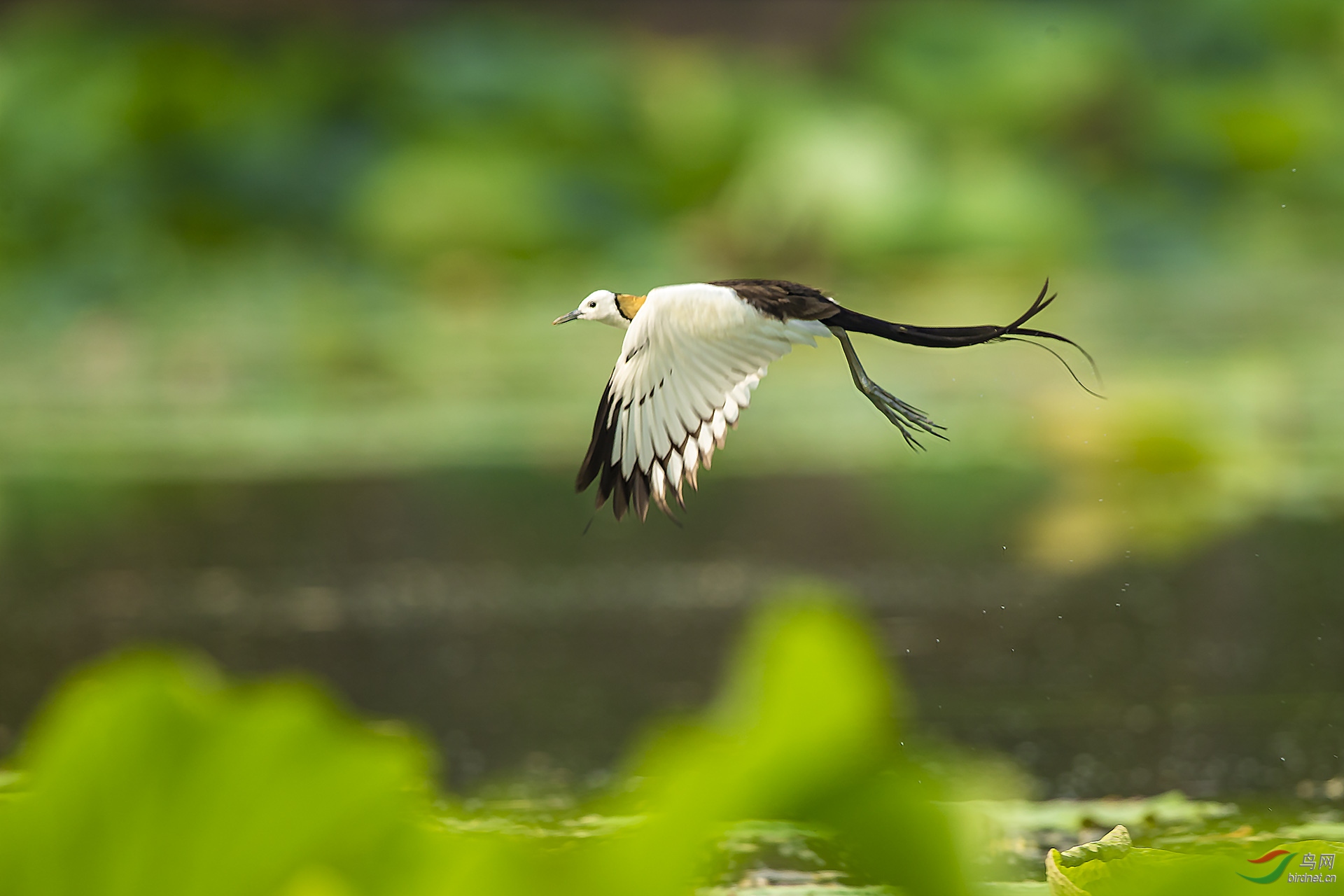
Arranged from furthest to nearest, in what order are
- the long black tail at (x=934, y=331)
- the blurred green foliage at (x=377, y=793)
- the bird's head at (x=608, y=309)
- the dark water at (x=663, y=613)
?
1. the dark water at (x=663, y=613)
2. the bird's head at (x=608, y=309)
3. the long black tail at (x=934, y=331)
4. the blurred green foliage at (x=377, y=793)

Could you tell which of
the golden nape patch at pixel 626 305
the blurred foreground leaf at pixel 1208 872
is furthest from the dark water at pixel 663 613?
the blurred foreground leaf at pixel 1208 872

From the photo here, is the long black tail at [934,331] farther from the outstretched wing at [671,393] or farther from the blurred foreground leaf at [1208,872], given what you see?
the blurred foreground leaf at [1208,872]

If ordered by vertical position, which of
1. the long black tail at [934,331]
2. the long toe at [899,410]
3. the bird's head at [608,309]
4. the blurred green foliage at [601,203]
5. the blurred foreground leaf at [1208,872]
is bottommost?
the blurred foreground leaf at [1208,872]

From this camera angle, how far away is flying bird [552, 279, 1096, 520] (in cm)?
81

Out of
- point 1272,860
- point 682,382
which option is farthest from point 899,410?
point 1272,860

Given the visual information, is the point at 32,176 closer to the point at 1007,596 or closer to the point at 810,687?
the point at 1007,596

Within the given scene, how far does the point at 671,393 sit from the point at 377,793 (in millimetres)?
510

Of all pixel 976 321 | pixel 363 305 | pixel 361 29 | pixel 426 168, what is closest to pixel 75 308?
pixel 363 305

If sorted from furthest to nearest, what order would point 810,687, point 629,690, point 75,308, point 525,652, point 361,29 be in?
point 361,29 → point 75,308 → point 525,652 → point 629,690 → point 810,687

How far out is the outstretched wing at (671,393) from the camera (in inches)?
32.6

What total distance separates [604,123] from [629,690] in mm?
5264

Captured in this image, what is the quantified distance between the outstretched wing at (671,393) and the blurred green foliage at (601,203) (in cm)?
335

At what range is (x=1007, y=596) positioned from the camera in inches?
98.2

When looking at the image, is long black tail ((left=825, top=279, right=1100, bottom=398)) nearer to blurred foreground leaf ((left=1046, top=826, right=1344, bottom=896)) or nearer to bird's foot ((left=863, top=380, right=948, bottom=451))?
bird's foot ((left=863, top=380, right=948, bottom=451))
